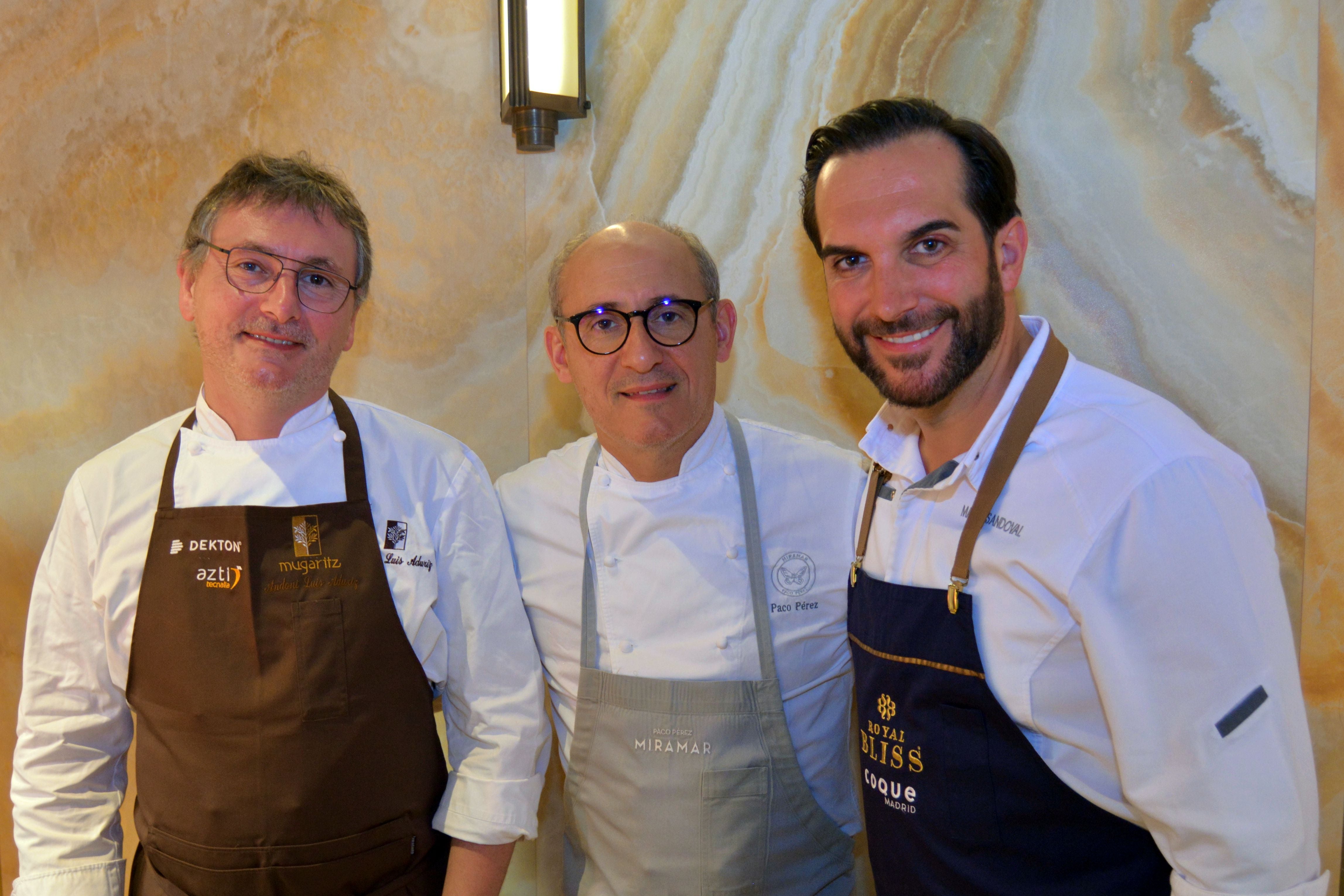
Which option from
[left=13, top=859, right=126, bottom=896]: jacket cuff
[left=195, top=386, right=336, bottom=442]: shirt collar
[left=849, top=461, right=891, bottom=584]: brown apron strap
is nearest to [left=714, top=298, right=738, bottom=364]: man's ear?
[left=849, top=461, right=891, bottom=584]: brown apron strap

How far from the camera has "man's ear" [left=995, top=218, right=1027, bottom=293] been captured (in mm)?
1434

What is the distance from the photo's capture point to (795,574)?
5.83 ft

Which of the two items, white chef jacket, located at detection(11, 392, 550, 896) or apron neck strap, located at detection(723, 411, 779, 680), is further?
apron neck strap, located at detection(723, 411, 779, 680)

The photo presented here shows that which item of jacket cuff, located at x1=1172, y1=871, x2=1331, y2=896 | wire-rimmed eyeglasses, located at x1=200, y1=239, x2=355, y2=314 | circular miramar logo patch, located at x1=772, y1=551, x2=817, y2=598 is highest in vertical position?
wire-rimmed eyeglasses, located at x1=200, y1=239, x2=355, y2=314

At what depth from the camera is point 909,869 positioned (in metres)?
1.43

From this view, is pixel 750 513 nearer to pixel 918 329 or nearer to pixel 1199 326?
pixel 918 329

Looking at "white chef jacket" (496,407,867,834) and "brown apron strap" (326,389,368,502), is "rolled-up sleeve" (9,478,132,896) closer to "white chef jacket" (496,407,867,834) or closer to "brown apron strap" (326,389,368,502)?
"brown apron strap" (326,389,368,502)

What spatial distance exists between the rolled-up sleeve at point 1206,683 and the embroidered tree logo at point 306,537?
1295mm

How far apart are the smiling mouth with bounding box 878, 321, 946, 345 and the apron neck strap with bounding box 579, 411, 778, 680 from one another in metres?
0.51

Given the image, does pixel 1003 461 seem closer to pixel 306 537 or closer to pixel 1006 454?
pixel 1006 454

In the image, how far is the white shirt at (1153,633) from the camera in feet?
3.64

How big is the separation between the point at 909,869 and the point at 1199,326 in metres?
1.32

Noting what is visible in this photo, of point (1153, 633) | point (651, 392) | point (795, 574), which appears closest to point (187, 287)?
point (651, 392)

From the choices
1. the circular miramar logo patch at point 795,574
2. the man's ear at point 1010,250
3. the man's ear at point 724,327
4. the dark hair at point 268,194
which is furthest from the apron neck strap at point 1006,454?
the dark hair at point 268,194
